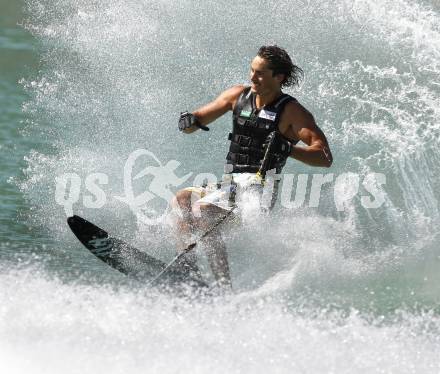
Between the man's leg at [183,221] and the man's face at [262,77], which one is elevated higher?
the man's face at [262,77]

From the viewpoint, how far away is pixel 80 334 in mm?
4789

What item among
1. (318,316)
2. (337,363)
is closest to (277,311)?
(318,316)

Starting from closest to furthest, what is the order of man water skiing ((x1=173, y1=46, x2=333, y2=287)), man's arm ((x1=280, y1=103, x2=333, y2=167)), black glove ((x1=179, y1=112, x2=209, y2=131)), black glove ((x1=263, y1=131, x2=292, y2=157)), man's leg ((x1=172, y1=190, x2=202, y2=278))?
black glove ((x1=263, y1=131, x2=292, y2=157)) → man's arm ((x1=280, y1=103, x2=333, y2=167)) → man water skiing ((x1=173, y1=46, x2=333, y2=287)) → man's leg ((x1=172, y1=190, x2=202, y2=278)) → black glove ((x1=179, y1=112, x2=209, y2=131))

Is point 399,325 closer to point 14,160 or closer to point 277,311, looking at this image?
point 277,311

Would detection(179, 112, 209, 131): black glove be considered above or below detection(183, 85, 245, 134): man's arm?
below

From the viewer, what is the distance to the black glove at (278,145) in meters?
5.81

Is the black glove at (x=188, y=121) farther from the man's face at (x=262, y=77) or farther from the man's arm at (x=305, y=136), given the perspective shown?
the man's arm at (x=305, y=136)

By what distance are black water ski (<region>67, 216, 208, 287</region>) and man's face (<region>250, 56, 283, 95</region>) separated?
4.52 ft

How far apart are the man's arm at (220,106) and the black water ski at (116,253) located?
96 cm

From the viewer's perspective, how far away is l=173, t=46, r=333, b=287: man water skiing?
6039 millimetres

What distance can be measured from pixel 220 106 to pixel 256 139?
48 centimetres

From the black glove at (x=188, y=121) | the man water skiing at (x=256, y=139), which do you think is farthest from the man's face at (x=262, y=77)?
the black glove at (x=188, y=121)

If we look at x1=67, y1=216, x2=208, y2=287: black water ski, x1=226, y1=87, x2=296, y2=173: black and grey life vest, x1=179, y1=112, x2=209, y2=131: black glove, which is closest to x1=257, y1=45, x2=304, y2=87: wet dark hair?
x1=226, y1=87, x2=296, y2=173: black and grey life vest

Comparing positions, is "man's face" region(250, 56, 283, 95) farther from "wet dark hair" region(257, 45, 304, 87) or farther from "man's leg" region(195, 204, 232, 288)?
"man's leg" region(195, 204, 232, 288)
